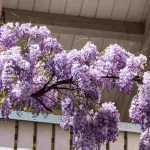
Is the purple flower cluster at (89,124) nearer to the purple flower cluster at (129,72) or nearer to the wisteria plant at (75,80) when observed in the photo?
the wisteria plant at (75,80)

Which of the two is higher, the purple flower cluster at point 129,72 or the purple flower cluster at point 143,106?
the purple flower cluster at point 129,72

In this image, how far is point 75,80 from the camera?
4.36 meters

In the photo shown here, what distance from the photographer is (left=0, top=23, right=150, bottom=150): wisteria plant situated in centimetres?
429

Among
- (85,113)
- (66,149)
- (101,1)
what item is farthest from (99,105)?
(101,1)

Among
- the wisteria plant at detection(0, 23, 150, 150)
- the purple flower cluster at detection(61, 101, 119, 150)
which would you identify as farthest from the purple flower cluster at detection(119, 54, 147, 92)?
the purple flower cluster at detection(61, 101, 119, 150)

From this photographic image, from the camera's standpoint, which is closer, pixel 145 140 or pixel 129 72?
pixel 129 72

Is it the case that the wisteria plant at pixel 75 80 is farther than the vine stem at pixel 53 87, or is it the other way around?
the vine stem at pixel 53 87

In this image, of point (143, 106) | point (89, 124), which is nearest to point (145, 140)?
point (143, 106)

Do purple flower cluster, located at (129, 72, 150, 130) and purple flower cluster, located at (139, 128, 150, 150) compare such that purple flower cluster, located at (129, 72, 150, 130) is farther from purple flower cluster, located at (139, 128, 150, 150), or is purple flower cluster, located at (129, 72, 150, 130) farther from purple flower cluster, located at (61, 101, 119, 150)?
purple flower cluster, located at (61, 101, 119, 150)

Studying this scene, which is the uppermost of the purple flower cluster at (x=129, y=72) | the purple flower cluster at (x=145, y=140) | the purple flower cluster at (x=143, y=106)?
the purple flower cluster at (x=129, y=72)

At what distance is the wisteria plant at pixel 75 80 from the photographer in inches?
169

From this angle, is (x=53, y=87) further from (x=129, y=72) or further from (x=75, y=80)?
(x=129, y=72)

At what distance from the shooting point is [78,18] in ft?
27.5

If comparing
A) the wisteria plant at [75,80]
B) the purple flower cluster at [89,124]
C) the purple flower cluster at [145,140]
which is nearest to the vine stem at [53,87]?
the wisteria plant at [75,80]
